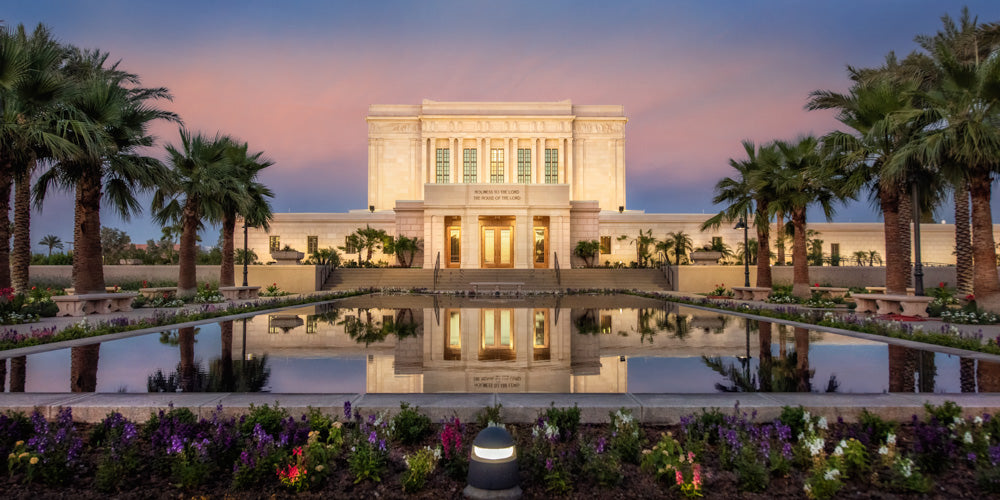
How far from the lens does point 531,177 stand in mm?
51875

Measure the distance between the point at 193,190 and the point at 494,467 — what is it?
809 inches

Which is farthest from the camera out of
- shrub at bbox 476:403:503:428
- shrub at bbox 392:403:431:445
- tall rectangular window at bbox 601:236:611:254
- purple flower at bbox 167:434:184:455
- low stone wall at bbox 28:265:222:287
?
tall rectangular window at bbox 601:236:611:254

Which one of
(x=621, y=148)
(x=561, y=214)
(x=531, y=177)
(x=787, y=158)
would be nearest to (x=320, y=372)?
(x=787, y=158)

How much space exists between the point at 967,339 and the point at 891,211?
8.45 metres

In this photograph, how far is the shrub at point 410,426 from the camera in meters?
4.39

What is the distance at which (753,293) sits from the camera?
22.4 metres

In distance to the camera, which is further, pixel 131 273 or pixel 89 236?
pixel 131 273

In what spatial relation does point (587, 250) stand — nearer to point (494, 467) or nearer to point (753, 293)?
point (753, 293)

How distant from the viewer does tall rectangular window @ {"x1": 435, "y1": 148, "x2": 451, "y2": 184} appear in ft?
171

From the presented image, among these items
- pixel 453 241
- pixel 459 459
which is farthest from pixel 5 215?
pixel 453 241

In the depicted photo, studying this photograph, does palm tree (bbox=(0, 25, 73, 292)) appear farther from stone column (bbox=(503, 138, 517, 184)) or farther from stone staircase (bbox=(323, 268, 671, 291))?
stone column (bbox=(503, 138, 517, 184))

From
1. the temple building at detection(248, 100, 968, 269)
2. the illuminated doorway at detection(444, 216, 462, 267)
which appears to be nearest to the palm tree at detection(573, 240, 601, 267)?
the temple building at detection(248, 100, 968, 269)

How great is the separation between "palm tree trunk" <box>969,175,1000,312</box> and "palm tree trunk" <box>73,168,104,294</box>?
24.3m

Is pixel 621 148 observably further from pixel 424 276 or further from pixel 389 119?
pixel 424 276
